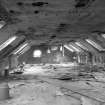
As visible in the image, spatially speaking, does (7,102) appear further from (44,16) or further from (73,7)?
(73,7)

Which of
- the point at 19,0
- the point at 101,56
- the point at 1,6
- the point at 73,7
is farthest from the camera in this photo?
the point at 101,56

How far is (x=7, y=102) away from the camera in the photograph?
3.80 meters

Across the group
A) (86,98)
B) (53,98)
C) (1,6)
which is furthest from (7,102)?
(1,6)

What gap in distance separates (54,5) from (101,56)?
1062 centimetres

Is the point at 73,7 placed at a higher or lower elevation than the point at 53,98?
higher

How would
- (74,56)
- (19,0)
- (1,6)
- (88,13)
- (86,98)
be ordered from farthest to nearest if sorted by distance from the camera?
(74,56) < (88,13) < (86,98) < (1,6) < (19,0)

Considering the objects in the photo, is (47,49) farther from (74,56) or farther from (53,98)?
(53,98)

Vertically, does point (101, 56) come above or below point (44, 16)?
below

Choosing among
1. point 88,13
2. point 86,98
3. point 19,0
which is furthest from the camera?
point 88,13

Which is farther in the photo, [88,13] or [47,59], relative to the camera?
[47,59]

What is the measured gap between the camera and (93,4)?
3.47 m

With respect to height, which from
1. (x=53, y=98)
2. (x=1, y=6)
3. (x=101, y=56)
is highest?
(x=1, y=6)

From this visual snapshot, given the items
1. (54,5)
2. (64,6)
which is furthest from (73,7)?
(54,5)

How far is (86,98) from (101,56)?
387 inches
